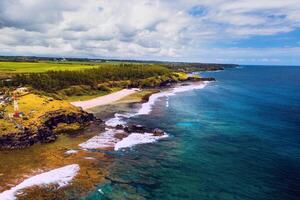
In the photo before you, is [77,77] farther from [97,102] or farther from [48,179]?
[48,179]

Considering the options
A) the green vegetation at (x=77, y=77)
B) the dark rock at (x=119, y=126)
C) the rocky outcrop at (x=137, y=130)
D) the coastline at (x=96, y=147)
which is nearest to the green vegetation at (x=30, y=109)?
the coastline at (x=96, y=147)

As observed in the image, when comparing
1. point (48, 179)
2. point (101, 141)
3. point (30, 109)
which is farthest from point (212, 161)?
point (30, 109)

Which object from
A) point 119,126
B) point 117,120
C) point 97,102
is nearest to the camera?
point 119,126

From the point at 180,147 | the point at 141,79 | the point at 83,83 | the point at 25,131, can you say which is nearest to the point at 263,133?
the point at 180,147

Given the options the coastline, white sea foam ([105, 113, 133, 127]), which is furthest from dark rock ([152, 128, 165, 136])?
white sea foam ([105, 113, 133, 127])

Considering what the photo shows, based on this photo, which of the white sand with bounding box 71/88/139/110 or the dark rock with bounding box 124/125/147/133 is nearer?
the dark rock with bounding box 124/125/147/133

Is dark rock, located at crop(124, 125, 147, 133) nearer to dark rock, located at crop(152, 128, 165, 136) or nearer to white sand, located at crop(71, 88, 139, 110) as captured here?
dark rock, located at crop(152, 128, 165, 136)

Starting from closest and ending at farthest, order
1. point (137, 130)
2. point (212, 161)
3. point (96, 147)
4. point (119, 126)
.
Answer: point (212, 161) < point (96, 147) < point (137, 130) < point (119, 126)

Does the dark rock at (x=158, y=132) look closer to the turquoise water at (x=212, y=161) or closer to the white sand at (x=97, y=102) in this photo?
the turquoise water at (x=212, y=161)
